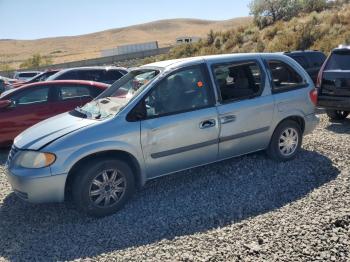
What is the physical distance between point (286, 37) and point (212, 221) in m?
21.6

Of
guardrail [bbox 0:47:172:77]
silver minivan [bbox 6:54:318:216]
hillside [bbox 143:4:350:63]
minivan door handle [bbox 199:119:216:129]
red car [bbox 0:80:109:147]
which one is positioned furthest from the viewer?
guardrail [bbox 0:47:172:77]

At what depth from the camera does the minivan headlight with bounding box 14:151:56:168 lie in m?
4.39

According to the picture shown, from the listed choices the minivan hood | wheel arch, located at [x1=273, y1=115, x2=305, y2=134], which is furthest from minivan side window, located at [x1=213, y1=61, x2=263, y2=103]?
the minivan hood

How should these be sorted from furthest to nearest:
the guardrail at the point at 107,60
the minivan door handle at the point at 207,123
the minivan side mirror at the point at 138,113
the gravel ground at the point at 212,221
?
the guardrail at the point at 107,60 → the minivan door handle at the point at 207,123 → the minivan side mirror at the point at 138,113 → the gravel ground at the point at 212,221

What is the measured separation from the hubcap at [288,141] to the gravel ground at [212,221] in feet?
0.67

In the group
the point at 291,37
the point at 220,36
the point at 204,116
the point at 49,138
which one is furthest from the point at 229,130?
the point at 220,36

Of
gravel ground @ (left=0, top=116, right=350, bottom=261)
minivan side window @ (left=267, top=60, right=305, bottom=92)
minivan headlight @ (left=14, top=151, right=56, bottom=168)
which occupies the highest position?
minivan side window @ (left=267, top=60, right=305, bottom=92)

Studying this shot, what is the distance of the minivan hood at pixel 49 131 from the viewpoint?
4574 millimetres

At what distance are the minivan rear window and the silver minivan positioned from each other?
2222 mm

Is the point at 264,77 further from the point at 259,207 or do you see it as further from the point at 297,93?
the point at 259,207

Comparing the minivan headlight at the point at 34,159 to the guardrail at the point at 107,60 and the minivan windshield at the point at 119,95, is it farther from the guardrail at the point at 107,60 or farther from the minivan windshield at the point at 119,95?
the guardrail at the point at 107,60

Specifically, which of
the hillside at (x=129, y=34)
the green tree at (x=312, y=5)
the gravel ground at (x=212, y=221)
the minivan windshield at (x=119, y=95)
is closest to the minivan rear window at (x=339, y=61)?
the gravel ground at (x=212, y=221)

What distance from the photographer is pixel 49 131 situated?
480 centimetres

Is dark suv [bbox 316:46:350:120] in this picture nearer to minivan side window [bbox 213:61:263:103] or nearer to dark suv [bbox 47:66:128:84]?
minivan side window [bbox 213:61:263:103]
